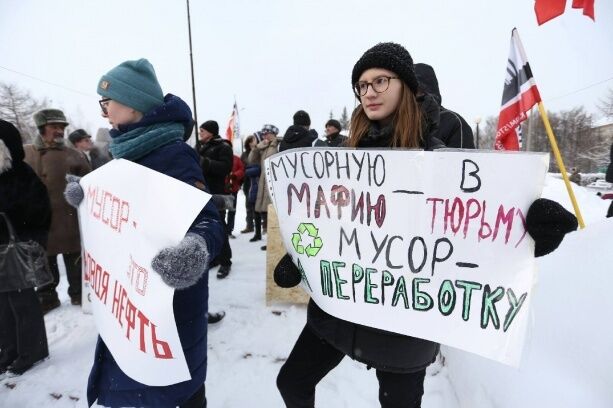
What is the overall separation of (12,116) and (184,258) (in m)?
45.4

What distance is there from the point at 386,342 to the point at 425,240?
433mm

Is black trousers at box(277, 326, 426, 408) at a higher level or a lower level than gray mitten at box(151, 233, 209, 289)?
lower

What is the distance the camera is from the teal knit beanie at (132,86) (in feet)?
4.99

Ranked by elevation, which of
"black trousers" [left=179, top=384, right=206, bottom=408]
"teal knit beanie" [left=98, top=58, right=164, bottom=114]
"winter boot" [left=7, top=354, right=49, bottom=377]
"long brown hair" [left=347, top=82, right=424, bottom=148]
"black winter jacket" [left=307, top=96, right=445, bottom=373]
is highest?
"teal knit beanie" [left=98, top=58, right=164, bottom=114]

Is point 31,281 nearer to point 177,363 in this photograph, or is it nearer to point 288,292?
point 177,363

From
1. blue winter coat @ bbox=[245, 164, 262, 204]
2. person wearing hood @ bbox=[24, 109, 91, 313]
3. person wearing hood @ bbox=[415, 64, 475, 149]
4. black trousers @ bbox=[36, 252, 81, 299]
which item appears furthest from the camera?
blue winter coat @ bbox=[245, 164, 262, 204]

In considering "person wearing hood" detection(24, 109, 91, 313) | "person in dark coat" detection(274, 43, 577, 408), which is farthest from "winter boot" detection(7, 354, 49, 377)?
"person in dark coat" detection(274, 43, 577, 408)

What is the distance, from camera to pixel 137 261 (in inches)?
52.7

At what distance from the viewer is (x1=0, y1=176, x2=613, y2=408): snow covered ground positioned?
1457 millimetres

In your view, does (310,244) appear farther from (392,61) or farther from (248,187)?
(248,187)

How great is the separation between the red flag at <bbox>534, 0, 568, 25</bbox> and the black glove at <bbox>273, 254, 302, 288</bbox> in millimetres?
4210

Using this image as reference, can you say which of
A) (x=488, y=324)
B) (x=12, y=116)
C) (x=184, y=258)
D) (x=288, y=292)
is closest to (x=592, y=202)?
(x=288, y=292)

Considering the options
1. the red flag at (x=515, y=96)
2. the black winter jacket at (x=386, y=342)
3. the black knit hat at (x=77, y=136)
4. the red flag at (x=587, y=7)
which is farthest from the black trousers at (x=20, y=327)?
the red flag at (x=587, y=7)

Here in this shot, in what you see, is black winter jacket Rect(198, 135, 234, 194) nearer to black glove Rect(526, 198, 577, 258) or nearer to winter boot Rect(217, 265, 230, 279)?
winter boot Rect(217, 265, 230, 279)
